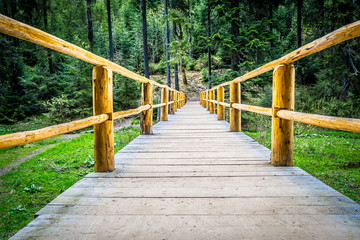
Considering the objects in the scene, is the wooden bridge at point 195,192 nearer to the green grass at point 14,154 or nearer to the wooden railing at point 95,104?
the wooden railing at point 95,104

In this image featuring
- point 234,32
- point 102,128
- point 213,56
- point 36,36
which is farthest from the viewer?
point 213,56

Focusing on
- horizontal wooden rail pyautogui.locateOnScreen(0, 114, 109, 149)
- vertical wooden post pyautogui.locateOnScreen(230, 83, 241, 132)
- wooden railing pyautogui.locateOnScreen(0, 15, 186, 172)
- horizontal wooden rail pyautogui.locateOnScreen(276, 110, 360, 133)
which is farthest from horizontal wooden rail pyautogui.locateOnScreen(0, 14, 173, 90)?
vertical wooden post pyautogui.locateOnScreen(230, 83, 241, 132)

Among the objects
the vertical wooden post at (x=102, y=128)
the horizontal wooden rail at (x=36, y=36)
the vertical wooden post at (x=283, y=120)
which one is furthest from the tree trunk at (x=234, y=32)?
the horizontal wooden rail at (x=36, y=36)

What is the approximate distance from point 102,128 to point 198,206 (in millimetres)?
1227

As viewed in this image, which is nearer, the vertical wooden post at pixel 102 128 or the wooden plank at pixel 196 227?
the wooden plank at pixel 196 227

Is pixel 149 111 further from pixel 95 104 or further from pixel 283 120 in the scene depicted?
pixel 283 120

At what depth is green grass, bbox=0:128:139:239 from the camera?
2.63 meters

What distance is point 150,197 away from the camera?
147cm

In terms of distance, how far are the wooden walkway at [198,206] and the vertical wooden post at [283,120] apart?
0.16 meters

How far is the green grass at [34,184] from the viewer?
2.63 m

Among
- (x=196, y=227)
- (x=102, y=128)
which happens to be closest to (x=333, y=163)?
(x=196, y=227)

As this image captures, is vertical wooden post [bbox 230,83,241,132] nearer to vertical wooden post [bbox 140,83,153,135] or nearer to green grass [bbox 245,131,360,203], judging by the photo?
green grass [bbox 245,131,360,203]

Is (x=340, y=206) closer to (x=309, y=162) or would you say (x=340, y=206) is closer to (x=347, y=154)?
(x=309, y=162)

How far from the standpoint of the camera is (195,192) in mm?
1548
